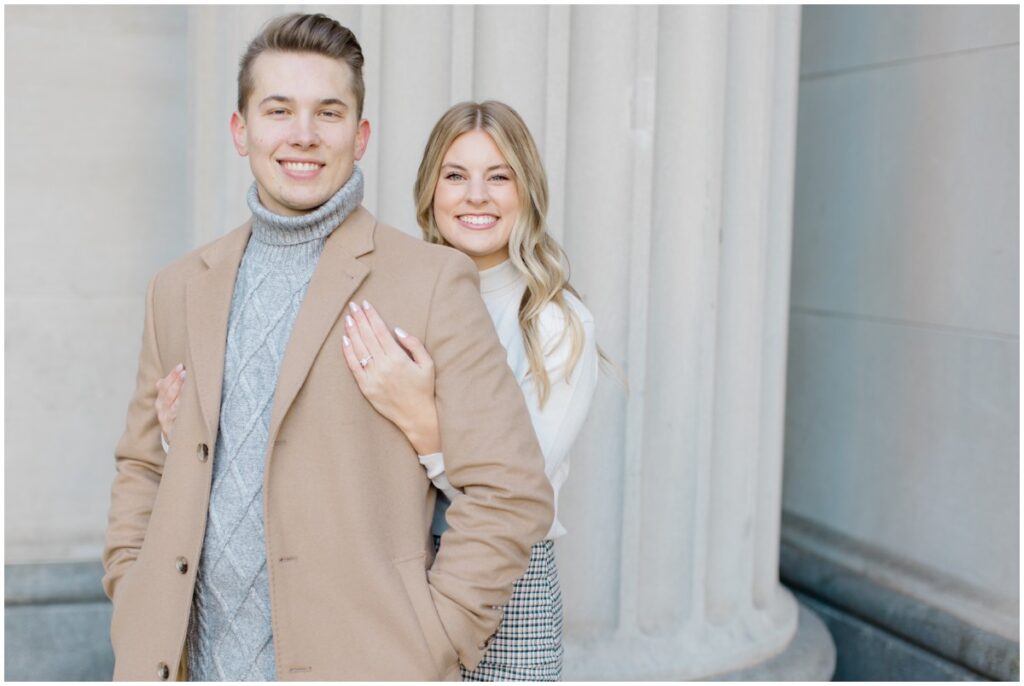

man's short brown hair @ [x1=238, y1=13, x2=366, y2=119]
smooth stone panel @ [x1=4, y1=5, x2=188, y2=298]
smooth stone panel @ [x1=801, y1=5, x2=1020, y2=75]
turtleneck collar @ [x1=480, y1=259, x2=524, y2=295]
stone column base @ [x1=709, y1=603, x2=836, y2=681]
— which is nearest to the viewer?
man's short brown hair @ [x1=238, y1=13, x2=366, y2=119]

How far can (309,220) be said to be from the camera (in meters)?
2.24

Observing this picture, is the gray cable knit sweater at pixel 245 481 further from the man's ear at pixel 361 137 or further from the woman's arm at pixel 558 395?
the woman's arm at pixel 558 395

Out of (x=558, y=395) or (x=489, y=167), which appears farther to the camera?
(x=489, y=167)

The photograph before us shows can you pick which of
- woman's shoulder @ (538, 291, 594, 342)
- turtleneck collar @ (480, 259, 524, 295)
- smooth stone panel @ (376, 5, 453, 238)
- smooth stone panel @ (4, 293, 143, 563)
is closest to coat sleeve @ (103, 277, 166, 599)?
turtleneck collar @ (480, 259, 524, 295)

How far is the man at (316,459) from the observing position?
2.14 m

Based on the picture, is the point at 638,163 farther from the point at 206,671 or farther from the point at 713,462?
the point at 206,671

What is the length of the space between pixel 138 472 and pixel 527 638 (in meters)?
0.86

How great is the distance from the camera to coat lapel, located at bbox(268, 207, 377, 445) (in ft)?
6.99

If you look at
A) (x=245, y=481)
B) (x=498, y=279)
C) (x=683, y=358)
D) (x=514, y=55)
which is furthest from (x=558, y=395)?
(x=514, y=55)

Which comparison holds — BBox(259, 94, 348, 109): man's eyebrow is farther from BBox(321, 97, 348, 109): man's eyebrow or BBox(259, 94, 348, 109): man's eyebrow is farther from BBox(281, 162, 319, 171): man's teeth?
BBox(281, 162, 319, 171): man's teeth

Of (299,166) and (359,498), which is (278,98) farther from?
(359,498)

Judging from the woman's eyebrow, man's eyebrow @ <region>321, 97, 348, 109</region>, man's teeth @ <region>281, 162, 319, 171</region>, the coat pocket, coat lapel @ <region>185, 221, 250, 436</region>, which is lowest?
the coat pocket

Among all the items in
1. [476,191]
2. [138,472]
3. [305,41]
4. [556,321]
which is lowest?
[138,472]

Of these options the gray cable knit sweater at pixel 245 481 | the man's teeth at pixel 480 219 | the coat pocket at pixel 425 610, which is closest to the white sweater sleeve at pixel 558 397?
the man's teeth at pixel 480 219
